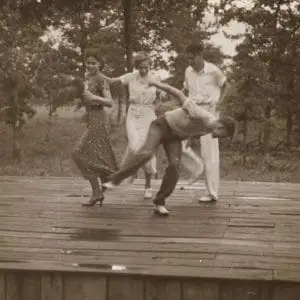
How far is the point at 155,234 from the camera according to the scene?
25.0ft

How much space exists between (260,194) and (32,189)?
3708mm

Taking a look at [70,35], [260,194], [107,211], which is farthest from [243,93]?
[107,211]

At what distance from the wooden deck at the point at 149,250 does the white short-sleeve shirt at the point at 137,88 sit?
1.48m

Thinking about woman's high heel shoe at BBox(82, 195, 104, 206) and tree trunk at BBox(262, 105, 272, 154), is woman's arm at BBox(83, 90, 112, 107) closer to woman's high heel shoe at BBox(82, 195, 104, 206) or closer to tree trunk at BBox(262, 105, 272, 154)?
woman's high heel shoe at BBox(82, 195, 104, 206)

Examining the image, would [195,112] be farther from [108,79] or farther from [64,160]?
[64,160]

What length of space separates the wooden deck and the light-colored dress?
1.00 metres

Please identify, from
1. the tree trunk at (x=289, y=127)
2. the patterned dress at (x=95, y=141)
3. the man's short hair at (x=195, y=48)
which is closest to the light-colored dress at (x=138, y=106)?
the patterned dress at (x=95, y=141)

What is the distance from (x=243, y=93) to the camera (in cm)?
2130

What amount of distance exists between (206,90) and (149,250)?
3000 mm

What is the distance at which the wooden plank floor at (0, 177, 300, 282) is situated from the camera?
636 centimetres

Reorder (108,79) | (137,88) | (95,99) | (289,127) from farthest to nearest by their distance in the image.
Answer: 1. (289,127)
2. (137,88)
3. (108,79)
4. (95,99)

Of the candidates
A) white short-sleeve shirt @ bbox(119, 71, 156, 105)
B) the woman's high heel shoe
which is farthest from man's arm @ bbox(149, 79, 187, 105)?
the woman's high heel shoe

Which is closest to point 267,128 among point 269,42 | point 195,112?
point 269,42

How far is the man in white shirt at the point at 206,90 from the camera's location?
9094 millimetres
